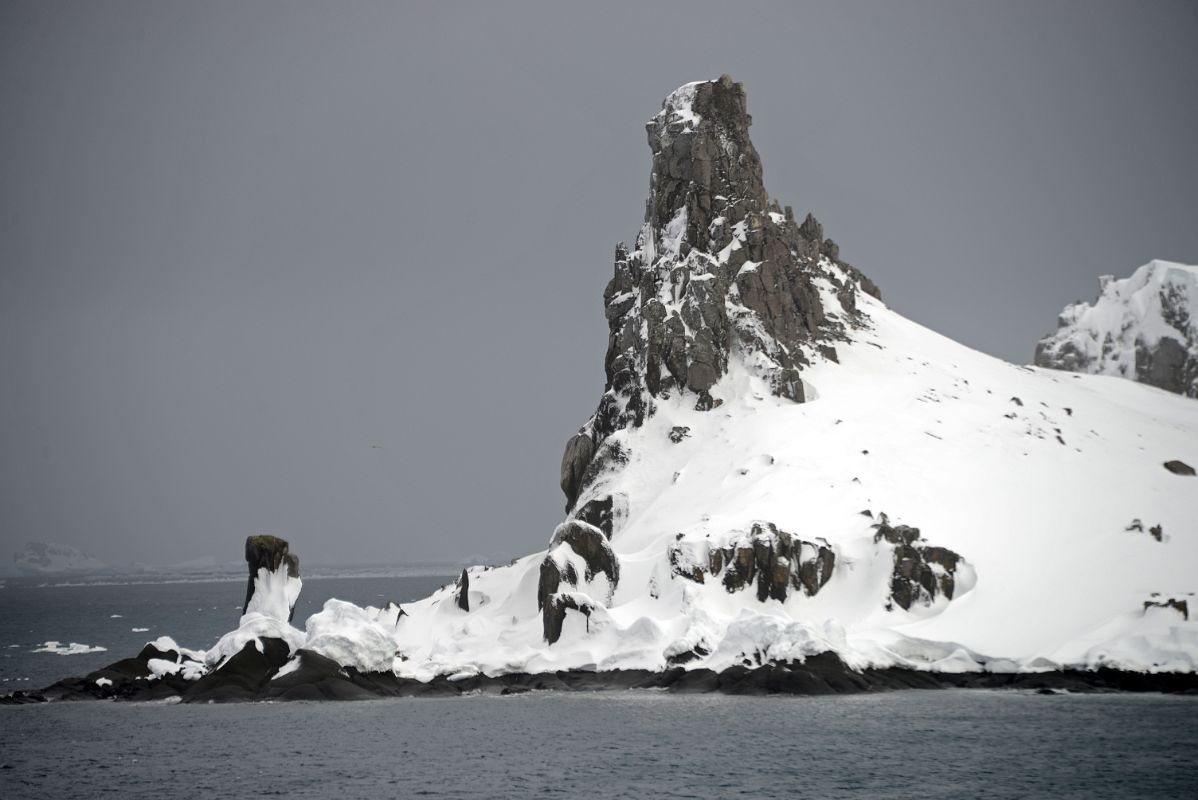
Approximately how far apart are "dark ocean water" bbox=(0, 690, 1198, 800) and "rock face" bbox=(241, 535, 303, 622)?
53.7 ft

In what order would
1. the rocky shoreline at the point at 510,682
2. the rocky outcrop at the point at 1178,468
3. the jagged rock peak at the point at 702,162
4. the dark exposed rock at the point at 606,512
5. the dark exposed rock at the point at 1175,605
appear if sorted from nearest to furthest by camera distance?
1. the rocky shoreline at the point at 510,682
2. the dark exposed rock at the point at 1175,605
3. the rocky outcrop at the point at 1178,468
4. the dark exposed rock at the point at 606,512
5. the jagged rock peak at the point at 702,162

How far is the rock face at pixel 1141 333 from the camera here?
17112 centimetres

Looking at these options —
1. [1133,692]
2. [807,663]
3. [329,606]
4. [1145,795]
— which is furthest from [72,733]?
[1133,692]

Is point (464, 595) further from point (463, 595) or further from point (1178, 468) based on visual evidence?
point (1178, 468)

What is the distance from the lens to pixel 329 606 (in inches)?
3984

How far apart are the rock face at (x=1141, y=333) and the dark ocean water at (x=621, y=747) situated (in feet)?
330

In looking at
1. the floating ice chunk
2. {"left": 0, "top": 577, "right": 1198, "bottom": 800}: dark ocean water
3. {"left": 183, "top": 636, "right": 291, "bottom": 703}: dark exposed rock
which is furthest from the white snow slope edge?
the floating ice chunk

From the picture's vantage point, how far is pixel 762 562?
345 ft

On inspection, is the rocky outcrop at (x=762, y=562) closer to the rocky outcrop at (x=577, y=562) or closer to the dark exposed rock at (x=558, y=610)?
the rocky outcrop at (x=577, y=562)

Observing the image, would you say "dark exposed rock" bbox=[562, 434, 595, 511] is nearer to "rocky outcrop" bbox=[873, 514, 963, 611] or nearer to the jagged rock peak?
the jagged rock peak

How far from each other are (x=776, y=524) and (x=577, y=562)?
1741 centimetres

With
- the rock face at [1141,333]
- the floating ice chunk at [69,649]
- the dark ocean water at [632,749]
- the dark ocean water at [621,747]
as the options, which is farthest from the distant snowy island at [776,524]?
the floating ice chunk at [69,649]

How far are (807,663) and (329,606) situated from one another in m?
37.4

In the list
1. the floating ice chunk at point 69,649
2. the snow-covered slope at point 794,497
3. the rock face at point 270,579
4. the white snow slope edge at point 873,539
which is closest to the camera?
the white snow slope edge at point 873,539
